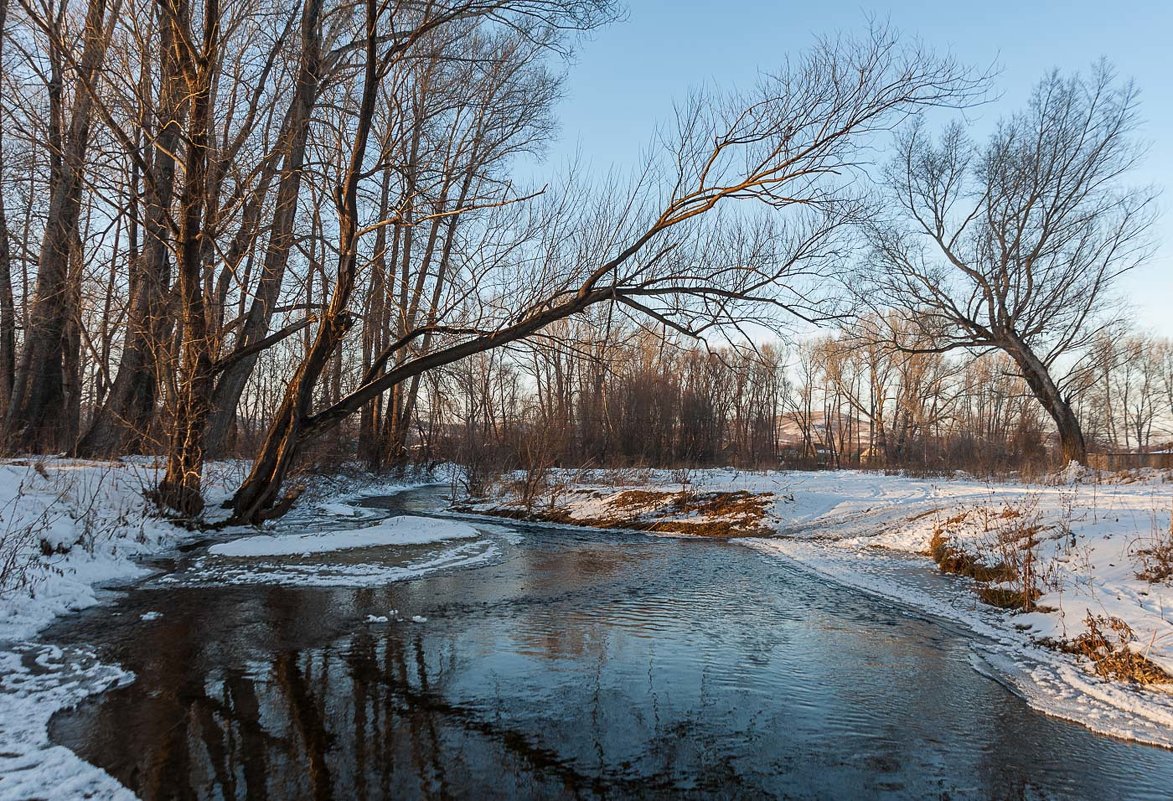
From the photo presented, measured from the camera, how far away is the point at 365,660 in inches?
216

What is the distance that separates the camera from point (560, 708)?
14.9 feet

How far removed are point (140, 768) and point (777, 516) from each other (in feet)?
41.9

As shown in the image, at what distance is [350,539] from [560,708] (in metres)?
7.96

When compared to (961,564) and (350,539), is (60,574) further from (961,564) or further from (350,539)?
(961,564)

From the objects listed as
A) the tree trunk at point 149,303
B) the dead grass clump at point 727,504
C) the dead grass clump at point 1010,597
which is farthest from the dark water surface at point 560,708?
the dead grass clump at point 727,504

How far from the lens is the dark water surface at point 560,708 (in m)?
3.58

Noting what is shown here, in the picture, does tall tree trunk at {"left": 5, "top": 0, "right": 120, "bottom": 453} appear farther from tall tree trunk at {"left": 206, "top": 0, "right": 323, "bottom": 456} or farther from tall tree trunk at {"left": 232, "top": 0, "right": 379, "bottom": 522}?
tall tree trunk at {"left": 232, "top": 0, "right": 379, "bottom": 522}

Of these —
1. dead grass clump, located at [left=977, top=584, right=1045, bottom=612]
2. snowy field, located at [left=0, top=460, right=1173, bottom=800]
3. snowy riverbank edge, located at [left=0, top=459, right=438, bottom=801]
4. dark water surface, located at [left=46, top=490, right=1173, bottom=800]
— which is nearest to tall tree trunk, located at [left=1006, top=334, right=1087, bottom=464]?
snowy field, located at [left=0, top=460, right=1173, bottom=800]

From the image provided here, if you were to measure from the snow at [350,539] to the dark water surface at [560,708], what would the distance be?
248 cm

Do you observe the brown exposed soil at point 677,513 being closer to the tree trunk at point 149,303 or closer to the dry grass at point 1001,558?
the dry grass at point 1001,558

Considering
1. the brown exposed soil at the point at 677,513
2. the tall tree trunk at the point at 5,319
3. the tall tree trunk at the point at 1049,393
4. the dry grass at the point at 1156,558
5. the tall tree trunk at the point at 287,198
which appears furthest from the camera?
the tall tree trunk at the point at 1049,393

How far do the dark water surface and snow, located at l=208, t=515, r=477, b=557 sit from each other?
2476mm

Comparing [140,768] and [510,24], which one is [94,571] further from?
Result: [510,24]

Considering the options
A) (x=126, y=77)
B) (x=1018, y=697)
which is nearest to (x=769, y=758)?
(x=1018, y=697)
